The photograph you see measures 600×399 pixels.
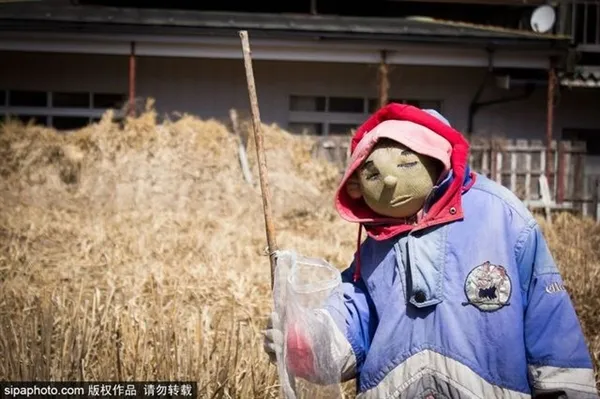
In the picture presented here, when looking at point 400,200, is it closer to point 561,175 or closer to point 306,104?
point 561,175

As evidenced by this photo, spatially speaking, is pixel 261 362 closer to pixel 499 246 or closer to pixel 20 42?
pixel 499 246

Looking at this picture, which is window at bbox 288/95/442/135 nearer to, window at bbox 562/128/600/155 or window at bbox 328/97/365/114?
window at bbox 328/97/365/114

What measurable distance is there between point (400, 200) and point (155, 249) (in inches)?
216

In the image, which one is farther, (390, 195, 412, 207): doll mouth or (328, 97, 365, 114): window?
(328, 97, 365, 114): window

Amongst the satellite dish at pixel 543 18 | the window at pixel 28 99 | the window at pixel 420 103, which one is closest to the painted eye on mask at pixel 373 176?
the window at pixel 420 103

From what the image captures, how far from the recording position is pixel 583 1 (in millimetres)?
14289

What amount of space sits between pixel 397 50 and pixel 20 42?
18.1ft

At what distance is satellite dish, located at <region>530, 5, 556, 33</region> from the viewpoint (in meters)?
13.6

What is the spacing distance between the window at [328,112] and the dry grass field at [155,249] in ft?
8.78

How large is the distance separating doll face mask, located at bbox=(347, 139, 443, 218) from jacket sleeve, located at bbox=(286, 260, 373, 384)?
273mm

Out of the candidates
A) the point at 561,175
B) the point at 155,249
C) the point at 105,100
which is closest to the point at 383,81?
the point at 561,175

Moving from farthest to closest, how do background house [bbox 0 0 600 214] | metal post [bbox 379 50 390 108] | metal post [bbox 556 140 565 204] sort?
metal post [bbox 556 140 565 204] < background house [bbox 0 0 600 214] < metal post [bbox 379 50 390 108]

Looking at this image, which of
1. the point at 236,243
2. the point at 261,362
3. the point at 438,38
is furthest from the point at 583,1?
the point at 261,362

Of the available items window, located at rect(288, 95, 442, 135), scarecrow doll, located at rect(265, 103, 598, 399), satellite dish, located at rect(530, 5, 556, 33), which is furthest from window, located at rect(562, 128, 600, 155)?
scarecrow doll, located at rect(265, 103, 598, 399)
